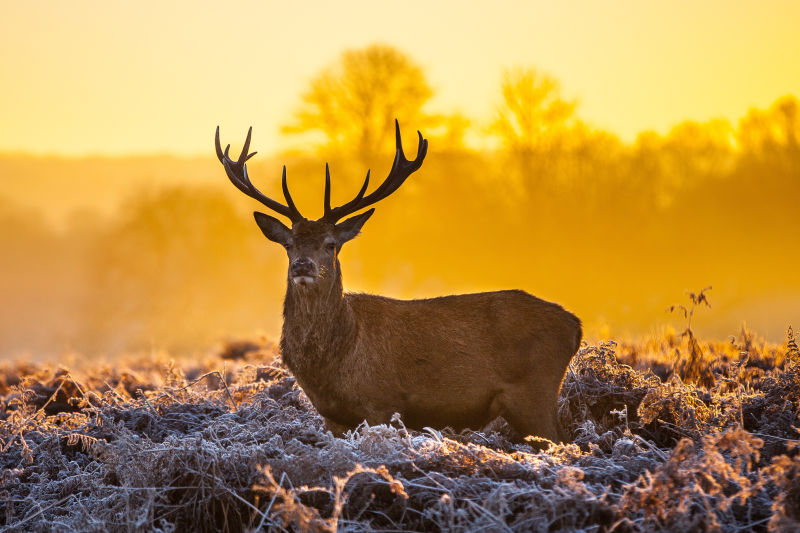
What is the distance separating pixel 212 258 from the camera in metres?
36.9

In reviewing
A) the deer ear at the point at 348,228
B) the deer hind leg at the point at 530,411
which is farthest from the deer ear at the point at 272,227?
the deer hind leg at the point at 530,411

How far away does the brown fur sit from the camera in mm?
6992

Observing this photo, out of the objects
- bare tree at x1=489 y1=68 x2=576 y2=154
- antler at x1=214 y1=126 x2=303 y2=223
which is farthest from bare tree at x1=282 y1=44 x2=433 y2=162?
antler at x1=214 y1=126 x2=303 y2=223

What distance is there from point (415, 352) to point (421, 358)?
7 cm

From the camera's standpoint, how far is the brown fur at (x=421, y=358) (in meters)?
6.99

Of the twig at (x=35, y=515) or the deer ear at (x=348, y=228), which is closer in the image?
the twig at (x=35, y=515)

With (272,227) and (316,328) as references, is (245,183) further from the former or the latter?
(316,328)

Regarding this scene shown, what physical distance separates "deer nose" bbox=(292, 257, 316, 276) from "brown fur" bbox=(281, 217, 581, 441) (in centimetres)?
18

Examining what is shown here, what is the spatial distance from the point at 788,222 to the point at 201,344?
70.2 ft

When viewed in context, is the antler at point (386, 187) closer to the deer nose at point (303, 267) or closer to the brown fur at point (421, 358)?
the brown fur at point (421, 358)

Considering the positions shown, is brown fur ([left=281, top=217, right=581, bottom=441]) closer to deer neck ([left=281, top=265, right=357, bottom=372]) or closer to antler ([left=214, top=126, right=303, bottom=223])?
deer neck ([left=281, top=265, right=357, bottom=372])

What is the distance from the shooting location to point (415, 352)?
7164 millimetres

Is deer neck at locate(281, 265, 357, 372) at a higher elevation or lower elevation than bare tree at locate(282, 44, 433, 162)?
lower

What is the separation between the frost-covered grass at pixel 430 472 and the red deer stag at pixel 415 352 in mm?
243
